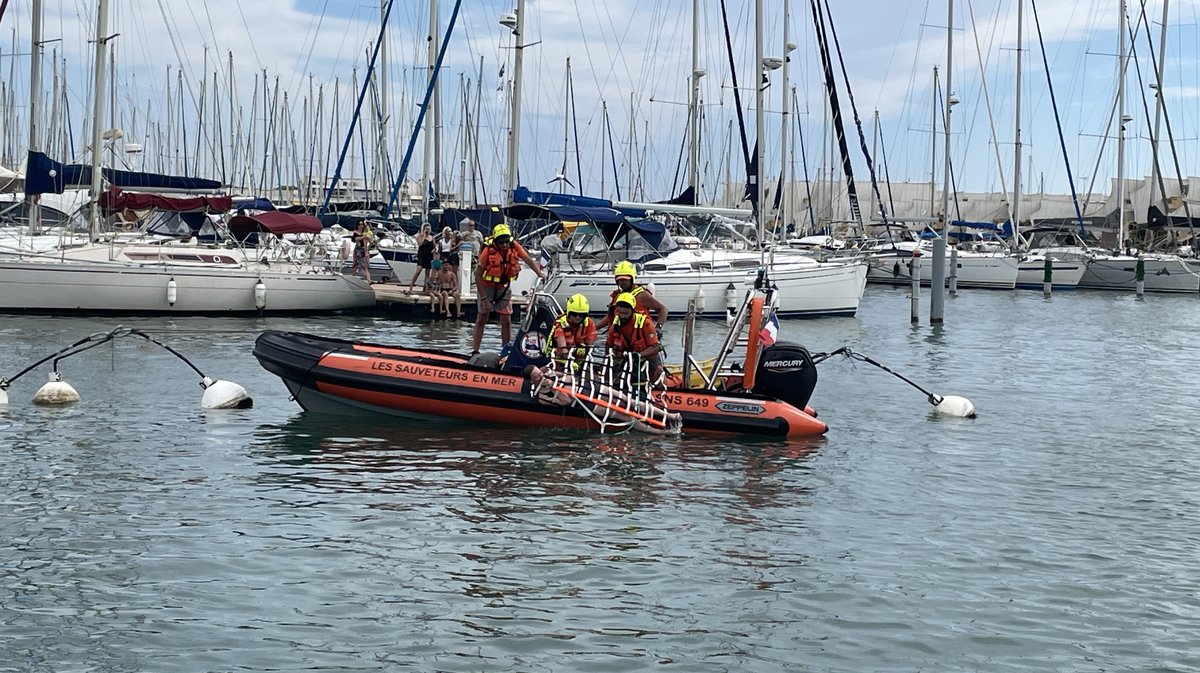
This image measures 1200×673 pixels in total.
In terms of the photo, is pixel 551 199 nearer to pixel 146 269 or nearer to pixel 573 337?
pixel 146 269

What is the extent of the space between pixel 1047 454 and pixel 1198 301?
35324mm

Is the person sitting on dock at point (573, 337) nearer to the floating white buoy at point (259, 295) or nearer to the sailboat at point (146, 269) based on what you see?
the sailboat at point (146, 269)

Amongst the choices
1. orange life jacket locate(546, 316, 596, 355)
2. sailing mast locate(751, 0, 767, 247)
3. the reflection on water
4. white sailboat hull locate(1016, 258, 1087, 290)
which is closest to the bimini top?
sailing mast locate(751, 0, 767, 247)

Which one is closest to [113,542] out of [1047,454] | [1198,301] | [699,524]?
[699,524]

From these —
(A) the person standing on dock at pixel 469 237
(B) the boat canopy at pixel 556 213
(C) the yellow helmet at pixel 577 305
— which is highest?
(B) the boat canopy at pixel 556 213

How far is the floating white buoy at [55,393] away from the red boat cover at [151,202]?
15.4 meters

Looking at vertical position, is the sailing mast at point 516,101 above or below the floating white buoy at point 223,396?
above

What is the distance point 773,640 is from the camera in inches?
323

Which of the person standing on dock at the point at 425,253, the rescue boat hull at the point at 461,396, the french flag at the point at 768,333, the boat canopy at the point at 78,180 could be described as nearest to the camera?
the rescue boat hull at the point at 461,396

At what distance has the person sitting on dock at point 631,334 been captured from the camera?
47.3 feet

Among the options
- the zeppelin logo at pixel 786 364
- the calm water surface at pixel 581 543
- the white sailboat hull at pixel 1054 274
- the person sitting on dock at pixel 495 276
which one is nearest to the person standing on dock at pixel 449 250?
the person sitting on dock at pixel 495 276

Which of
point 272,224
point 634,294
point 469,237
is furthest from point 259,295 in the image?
point 634,294

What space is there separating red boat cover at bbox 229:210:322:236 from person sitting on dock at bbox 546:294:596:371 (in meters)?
18.9

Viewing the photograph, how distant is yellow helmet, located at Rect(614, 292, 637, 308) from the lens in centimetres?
1433
